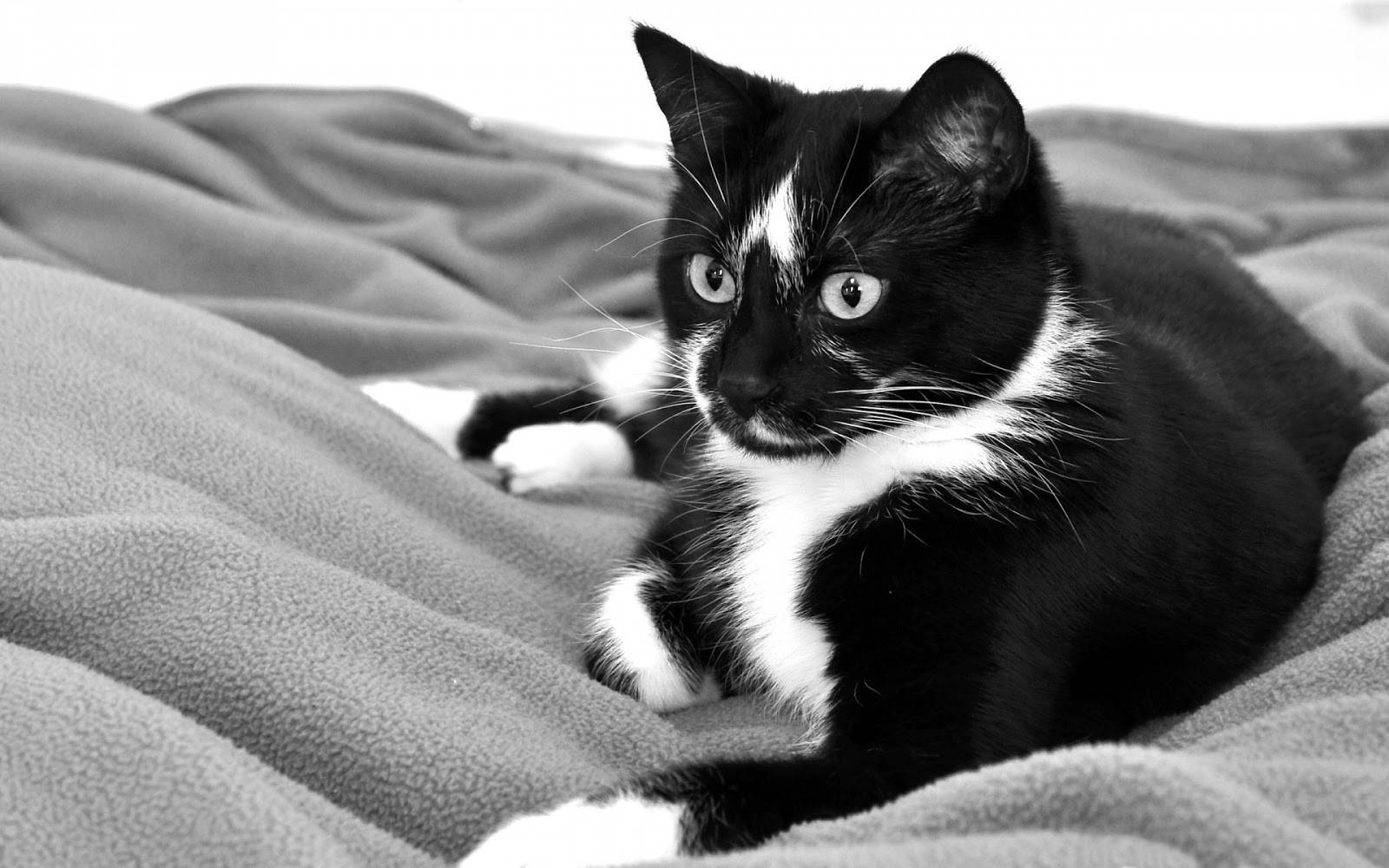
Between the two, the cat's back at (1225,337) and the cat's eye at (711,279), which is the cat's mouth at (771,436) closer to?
the cat's eye at (711,279)

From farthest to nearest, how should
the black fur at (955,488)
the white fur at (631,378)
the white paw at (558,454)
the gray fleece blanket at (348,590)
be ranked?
the white fur at (631,378)
the white paw at (558,454)
the black fur at (955,488)
the gray fleece blanket at (348,590)

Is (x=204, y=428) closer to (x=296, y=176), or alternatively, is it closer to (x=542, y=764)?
(x=542, y=764)

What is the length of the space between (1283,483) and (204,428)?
3.87 ft

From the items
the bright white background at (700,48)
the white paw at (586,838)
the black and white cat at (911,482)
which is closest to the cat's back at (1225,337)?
the black and white cat at (911,482)

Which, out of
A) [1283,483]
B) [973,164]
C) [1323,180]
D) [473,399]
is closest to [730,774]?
[973,164]

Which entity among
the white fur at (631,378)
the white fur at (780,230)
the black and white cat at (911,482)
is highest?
the white fur at (780,230)

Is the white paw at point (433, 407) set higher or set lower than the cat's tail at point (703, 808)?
lower

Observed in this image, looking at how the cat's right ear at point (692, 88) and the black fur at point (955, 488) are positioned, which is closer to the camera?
the black fur at point (955, 488)

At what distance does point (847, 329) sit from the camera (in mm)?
1103

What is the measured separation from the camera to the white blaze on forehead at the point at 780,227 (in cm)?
113

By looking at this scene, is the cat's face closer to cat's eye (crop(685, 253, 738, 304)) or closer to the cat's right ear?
cat's eye (crop(685, 253, 738, 304))

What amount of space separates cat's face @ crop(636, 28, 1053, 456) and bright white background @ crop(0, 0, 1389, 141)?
2.02 metres

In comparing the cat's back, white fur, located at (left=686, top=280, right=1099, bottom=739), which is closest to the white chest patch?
white fur, located at (left=686, top=280, right=1099, bottom=739)

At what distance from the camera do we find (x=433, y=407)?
187cm
